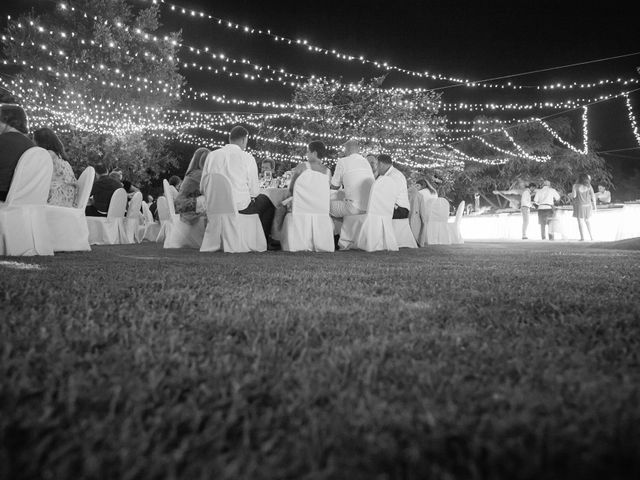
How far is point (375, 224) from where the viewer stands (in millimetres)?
6074

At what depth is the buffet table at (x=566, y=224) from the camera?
33.1 ft

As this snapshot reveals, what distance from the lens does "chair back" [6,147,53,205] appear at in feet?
13.1

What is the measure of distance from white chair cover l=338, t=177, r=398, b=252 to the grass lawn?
4324mm

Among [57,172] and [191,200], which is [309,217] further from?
[57,172]

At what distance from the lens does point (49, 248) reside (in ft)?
14.1

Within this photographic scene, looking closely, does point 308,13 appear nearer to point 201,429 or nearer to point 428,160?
point 428,160

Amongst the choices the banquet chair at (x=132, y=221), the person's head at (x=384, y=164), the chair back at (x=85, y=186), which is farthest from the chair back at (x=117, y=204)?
the person's head at (x=384, y=164)

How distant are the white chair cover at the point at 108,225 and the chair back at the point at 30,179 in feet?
11.4

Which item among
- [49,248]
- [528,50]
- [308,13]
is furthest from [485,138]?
[49,248]

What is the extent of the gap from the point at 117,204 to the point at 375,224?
4.45 metres

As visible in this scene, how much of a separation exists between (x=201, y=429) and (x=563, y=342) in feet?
3.06

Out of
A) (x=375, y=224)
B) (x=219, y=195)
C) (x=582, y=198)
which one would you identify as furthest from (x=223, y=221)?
(x=582, y=198)

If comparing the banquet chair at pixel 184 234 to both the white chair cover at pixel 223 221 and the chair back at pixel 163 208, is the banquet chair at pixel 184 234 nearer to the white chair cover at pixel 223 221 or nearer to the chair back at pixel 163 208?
the white chair cover at pixel 223 221

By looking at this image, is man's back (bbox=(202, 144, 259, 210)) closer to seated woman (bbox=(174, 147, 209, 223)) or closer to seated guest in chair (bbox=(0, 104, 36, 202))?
seated woman (bbox=(174, 147, 209, 223))
